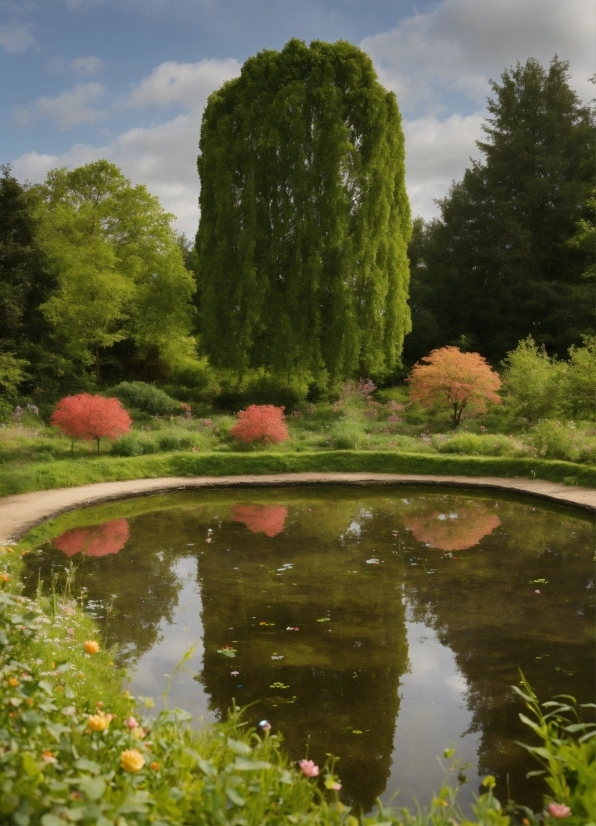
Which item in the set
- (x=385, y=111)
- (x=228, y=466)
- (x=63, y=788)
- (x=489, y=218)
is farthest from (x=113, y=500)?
(x=489, y=218)

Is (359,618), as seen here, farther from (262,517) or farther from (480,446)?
(480,446)

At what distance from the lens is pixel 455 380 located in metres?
18.1

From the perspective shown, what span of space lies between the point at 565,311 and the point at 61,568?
72.3ft

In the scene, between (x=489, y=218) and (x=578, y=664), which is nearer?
(x=578, y=664)

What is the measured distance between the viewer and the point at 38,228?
21.2m

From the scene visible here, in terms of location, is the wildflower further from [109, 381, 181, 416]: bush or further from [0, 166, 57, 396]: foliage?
[0, 166, 57, 396]: foliage

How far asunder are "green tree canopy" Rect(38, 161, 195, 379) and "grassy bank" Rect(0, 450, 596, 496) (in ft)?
27.0

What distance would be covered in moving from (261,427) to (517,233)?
16131 mm

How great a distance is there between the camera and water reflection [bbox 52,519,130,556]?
946 centimetres

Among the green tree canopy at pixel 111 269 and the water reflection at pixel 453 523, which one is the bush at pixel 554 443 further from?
the green tree canopy at pixel 111 269

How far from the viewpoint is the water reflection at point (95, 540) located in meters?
9.46

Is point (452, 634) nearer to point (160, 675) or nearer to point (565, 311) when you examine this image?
point (160, 675)

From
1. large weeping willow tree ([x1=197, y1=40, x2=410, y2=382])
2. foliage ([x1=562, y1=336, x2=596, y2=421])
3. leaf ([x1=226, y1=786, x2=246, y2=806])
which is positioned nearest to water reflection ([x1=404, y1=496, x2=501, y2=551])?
foliage ([x1=562, y1=336, x2=596, y2=421])

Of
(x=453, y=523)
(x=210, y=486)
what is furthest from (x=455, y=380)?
(x=453, y=523)
